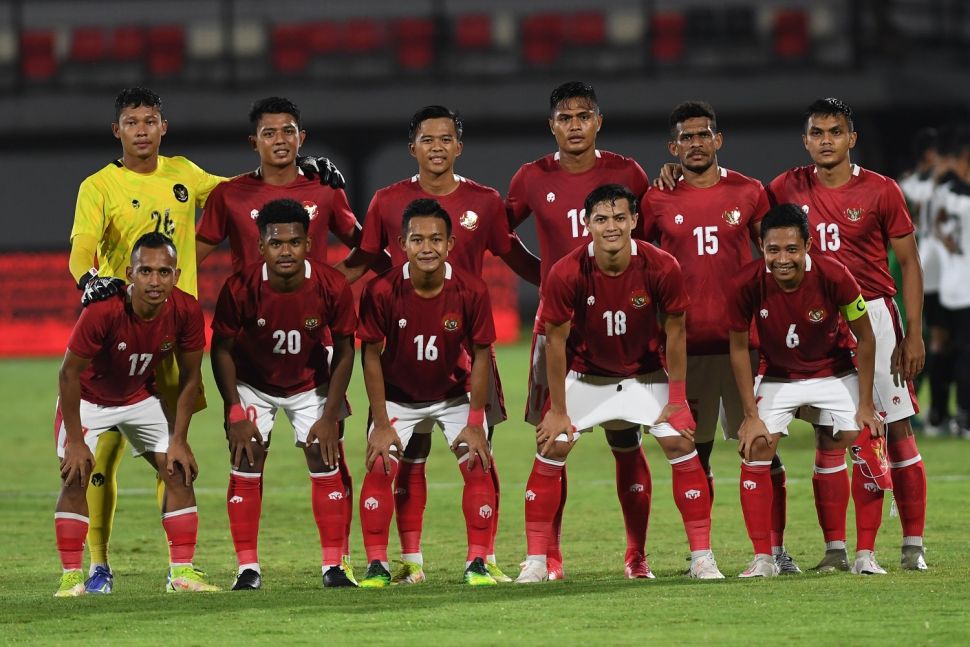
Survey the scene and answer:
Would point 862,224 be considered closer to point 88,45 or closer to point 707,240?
point 707,240

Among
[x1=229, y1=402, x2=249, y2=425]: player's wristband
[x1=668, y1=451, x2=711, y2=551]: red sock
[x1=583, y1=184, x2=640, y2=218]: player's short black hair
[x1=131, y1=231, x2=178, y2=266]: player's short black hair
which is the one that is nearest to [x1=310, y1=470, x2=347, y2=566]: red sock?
[x1=229, y1=402, x2=249, y2=425]: player's wristband

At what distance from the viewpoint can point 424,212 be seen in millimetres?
6180

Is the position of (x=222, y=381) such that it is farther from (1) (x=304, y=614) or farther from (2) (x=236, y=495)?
(1) (x=304, y=614)

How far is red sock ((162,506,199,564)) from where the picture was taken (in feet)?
20.4

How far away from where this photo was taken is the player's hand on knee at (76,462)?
19.8ft

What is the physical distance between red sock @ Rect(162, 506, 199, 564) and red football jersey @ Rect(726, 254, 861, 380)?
2259 millimetres

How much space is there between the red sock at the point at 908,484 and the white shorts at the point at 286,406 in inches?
88.4

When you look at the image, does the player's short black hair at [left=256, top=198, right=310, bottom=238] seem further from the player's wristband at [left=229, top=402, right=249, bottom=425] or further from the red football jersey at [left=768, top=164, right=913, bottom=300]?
the red football jersey at [left=768, top=164, right=913, bottom=300]

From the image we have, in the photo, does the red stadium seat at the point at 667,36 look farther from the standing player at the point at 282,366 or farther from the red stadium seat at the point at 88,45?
the standing player at the point at 282,366

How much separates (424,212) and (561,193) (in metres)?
0.73

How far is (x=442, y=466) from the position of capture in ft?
35.2

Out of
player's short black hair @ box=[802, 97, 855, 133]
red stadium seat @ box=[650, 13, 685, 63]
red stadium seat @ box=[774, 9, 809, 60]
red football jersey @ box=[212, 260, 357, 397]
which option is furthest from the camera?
red stadium seat @ box=[650, 13, 685, 63]

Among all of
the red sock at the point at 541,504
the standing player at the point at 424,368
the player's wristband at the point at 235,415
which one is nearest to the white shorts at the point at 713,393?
the red sock at the point at 541,504

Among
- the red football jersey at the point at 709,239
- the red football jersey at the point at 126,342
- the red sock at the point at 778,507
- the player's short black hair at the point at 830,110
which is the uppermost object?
the player's short black hair at the point at 830,110
